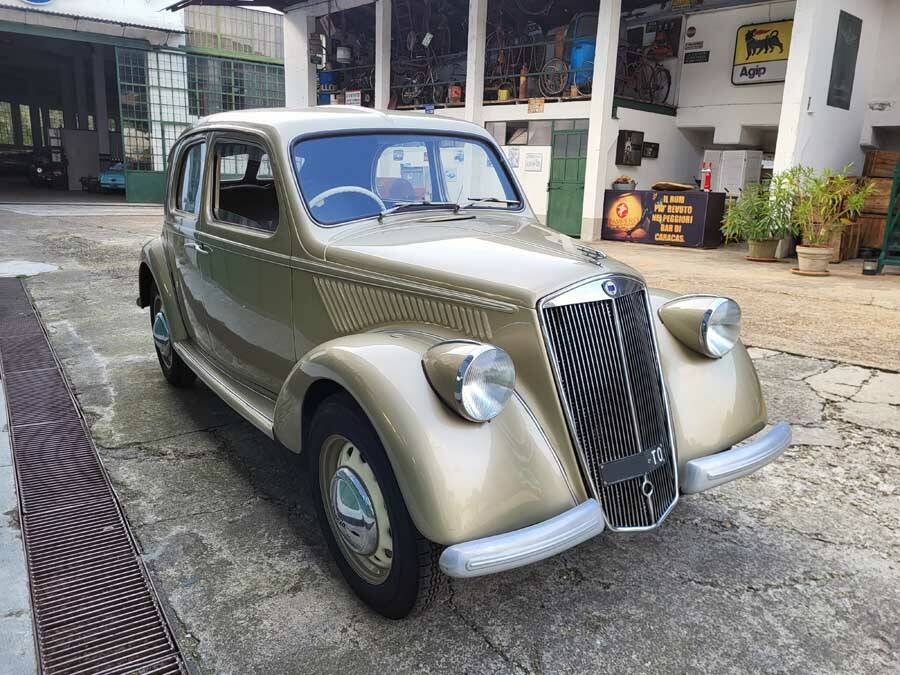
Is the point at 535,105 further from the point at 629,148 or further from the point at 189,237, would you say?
the point at 189,237

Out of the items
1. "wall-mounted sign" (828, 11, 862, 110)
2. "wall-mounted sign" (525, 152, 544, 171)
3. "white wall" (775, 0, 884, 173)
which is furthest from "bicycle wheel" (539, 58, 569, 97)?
"wall-mounted sign" (828, 11, 862, 110)

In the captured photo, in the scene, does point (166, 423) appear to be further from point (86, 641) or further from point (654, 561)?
point (654, 561)

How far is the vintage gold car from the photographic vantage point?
2.05 metres

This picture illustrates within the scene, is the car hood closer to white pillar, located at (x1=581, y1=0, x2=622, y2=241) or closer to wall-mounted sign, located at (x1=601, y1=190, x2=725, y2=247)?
wall-mounted sign, located at (x1=601, y1=190, x2=725, y2=247)

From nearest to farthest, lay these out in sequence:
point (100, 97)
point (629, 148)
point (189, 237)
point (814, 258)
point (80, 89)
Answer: point (189, 237), point (814, 258), point (629, 148), point (100, 97), point (80, 89)

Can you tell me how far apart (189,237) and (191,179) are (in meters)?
0.37

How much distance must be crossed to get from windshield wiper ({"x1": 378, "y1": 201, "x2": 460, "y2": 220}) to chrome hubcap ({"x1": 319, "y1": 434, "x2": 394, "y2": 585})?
1.13m

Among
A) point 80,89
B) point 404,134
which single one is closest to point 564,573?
point 404,134

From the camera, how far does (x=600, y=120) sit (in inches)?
565

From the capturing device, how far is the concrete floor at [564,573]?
2154 mm

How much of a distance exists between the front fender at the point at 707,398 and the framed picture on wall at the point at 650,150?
13750mm

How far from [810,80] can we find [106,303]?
11.8 meters

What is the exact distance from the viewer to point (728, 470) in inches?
95.7

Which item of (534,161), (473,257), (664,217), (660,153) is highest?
(660,153)
